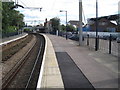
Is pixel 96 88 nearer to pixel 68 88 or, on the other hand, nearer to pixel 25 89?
pixel 68 88

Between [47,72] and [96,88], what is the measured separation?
165 inches

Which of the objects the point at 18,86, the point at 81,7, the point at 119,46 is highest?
the point at 81,7

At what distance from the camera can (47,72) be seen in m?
12.4

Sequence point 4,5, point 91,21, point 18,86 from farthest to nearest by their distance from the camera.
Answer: point 91,21 < point 4,5 < point 18,86

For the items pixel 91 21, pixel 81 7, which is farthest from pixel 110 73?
pixel 91 21

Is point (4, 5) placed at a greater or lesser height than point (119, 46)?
greater

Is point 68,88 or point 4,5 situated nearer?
point 68,88

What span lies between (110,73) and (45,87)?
3675 mm

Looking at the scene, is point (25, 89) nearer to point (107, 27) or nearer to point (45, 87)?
point (45, 87)

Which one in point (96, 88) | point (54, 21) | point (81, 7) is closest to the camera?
point (96, 88)

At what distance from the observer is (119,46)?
19438mm

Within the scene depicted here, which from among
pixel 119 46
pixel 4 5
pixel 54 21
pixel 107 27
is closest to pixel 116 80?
pixel 119 46

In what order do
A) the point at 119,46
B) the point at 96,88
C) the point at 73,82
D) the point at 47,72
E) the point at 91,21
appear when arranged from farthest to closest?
1. the point at 91,21
2. the point at 119,46
3. the point at 47,72
4. the point at 73,82
5. the point at 96,88

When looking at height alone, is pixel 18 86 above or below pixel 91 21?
below
